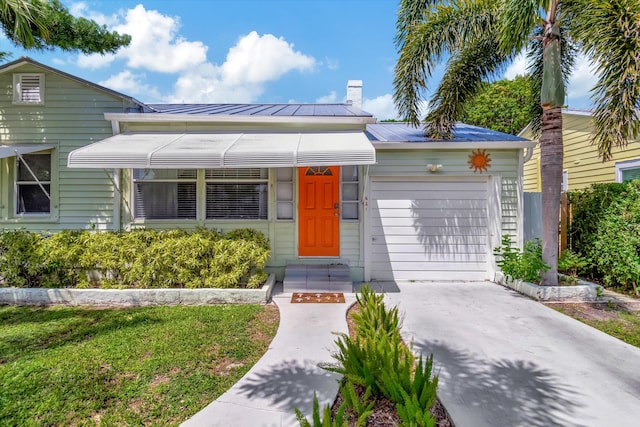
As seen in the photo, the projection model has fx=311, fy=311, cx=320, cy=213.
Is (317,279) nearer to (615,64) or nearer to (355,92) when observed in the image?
(615,64)

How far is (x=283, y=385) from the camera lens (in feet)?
11.8

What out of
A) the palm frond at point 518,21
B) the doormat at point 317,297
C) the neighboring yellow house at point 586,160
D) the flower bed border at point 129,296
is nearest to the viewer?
the palm frond at point 518,21

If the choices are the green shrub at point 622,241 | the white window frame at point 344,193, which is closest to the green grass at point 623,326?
the green shrub at point 622,241

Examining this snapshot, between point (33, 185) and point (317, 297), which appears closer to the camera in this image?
point (317, 297)

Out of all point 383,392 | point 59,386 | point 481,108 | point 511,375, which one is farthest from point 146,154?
point 481,108

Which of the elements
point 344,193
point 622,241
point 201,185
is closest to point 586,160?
point 622,241

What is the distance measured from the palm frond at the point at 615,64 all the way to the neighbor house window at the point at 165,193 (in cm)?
910

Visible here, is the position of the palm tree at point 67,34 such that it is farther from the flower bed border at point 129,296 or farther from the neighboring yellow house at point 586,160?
the neighboring yellow house at point 586,160

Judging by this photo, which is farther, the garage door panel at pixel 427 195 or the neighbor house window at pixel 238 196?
the garage door panel at pixel 427 195

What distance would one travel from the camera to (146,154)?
6605mm

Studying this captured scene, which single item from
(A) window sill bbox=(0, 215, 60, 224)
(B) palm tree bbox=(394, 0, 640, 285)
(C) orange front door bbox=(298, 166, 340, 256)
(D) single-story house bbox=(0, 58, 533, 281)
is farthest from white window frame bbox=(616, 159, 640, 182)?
(A) window sill bbox=(0, 215, 60, 224)

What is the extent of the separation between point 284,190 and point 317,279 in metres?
2.57

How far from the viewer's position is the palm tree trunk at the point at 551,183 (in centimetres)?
690

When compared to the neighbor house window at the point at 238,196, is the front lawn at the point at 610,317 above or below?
below
